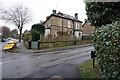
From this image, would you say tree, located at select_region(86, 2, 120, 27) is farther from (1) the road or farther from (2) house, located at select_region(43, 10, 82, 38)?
(2) house, located at select_region(43, 10, 82, 38)

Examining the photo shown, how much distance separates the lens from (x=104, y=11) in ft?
9.50

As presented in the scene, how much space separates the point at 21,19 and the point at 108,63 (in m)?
27.7

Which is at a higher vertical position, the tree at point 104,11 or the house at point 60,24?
the house at point 60,24

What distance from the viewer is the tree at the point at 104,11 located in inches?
111

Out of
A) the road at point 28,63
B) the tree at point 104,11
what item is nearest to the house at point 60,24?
the road at point 28,63

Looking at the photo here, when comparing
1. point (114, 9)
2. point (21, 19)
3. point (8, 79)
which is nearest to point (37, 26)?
point (21, 19)

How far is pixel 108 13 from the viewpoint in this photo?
2.93 meters

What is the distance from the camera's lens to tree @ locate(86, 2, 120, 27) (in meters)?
2.82

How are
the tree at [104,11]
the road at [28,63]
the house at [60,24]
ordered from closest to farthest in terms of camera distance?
the tree at [104,11]
the road at [28,63]
the house at [60,24]

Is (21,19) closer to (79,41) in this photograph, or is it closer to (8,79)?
(79,41)

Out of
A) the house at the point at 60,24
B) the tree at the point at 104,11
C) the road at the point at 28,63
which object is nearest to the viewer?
the tree at the point at 104,11

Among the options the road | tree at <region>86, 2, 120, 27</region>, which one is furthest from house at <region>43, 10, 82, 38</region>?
tree at <region>86, 2, 120, 27</region>

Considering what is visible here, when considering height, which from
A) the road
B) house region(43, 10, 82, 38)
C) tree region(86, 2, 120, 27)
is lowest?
the road

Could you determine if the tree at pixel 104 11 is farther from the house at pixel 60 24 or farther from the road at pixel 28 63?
the house at pixel 60 24
